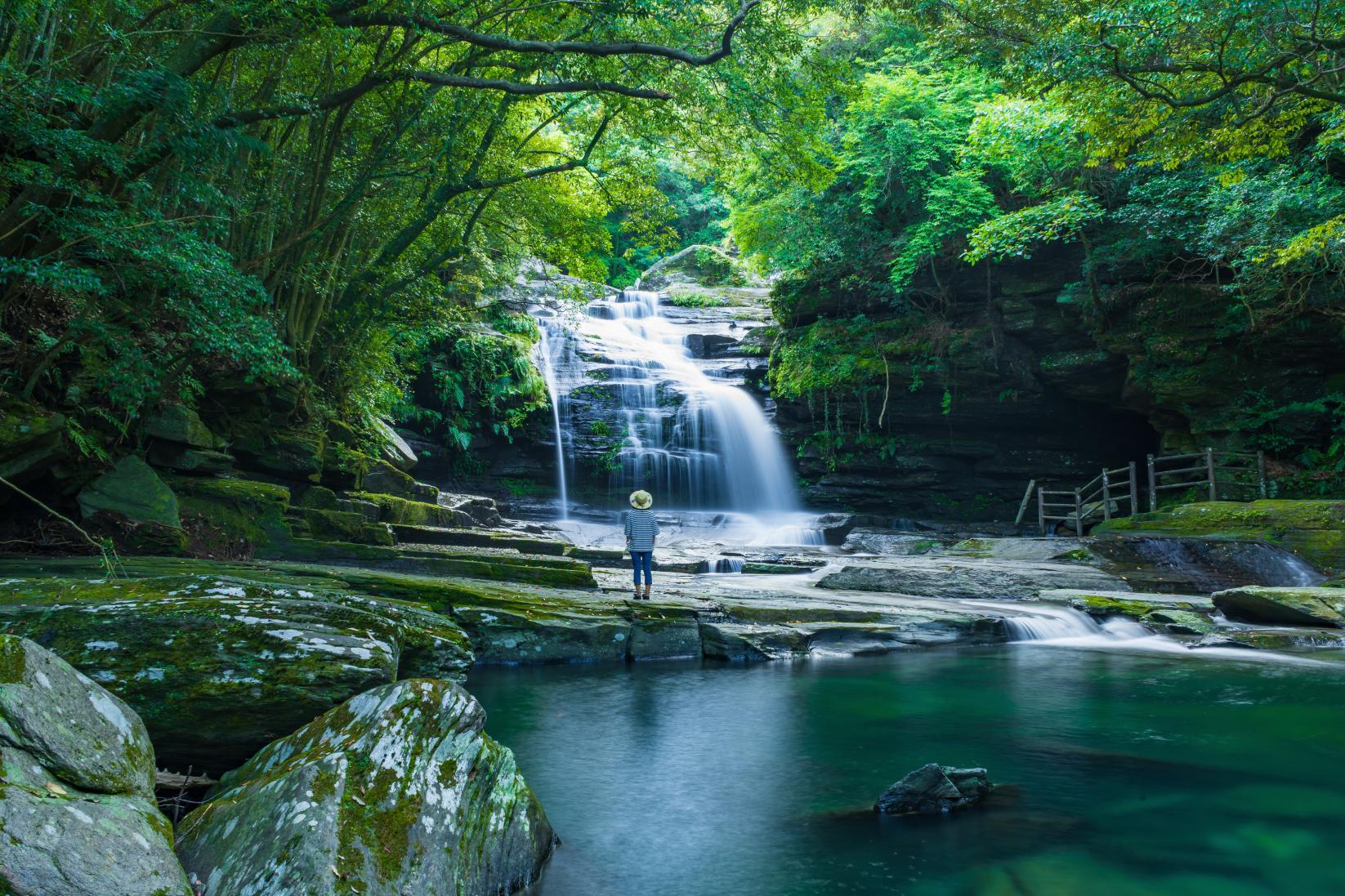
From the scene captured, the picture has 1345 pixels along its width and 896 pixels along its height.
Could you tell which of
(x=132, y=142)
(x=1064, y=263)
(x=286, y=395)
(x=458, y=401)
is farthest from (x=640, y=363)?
(x=132, y=142)

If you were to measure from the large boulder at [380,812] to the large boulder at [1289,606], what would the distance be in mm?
11574

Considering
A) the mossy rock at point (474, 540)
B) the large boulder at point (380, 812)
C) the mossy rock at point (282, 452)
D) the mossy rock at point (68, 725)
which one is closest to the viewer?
the mossy rock at point (68, 725)

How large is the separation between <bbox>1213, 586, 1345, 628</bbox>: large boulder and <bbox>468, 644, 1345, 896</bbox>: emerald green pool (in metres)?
2.46

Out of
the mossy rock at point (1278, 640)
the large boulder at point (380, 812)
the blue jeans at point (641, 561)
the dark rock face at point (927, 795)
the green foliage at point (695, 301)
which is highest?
the green foliage at point (695, 301)

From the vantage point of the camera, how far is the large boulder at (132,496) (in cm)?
922

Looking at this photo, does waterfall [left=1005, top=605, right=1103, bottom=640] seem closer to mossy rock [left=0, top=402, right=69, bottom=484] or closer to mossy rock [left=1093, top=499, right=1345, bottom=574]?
mossy rock [left=1093, top=499, right=1345, bottom=574]

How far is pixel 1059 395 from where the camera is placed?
22.7 m

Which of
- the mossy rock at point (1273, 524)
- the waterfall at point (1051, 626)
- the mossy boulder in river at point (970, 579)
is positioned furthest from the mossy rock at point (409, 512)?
the mossy rock at point (1273, 524)

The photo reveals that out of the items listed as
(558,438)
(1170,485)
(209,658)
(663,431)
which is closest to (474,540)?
(209,658)

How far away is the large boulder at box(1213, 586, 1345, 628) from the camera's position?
1112 centimetres

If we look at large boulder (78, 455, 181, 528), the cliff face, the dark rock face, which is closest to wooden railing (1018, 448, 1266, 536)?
the cliff face

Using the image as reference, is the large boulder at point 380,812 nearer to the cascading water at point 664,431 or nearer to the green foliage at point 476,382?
the green foliage at point 476,382

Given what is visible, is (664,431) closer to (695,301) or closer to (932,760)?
(695,301)

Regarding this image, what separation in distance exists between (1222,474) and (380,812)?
68.2ft
